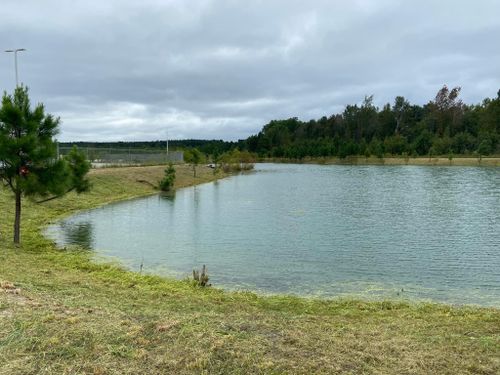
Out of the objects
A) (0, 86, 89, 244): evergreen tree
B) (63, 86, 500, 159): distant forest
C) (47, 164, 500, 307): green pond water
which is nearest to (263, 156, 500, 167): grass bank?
(63, 86, 500, 159): distant forest

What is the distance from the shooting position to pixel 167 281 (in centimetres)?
1509

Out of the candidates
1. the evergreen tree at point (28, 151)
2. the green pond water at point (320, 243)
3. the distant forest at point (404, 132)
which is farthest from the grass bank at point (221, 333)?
the distant forest at point (404, 132)

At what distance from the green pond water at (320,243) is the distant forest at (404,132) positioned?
84.6m

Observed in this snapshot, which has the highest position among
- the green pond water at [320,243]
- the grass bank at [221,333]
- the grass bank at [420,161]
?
the grass bank at [420,161]

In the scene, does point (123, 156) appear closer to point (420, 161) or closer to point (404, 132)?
point (420, 161)

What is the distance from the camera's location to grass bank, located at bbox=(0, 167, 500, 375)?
6.57 m

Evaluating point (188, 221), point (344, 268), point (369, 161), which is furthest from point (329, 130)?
point (344, 268)

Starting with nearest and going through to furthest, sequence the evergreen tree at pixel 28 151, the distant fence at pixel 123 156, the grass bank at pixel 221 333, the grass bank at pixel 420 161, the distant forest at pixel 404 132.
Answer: the grass bank at pixel 221 333 → the evergreen tree at pixel 28 151 → the distant fence at pixel 123 156 → the grass bank at pixel 420 161 → the distant forest at pixel 404 132

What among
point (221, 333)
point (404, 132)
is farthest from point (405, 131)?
point (221, 333)

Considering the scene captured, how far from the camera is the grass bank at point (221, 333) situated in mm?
6574

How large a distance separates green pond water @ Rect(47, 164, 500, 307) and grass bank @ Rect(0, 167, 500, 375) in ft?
9.81

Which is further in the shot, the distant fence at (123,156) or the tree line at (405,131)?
the tree line at (405,131)

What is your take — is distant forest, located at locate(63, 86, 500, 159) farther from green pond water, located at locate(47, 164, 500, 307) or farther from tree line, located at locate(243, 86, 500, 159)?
green pond water, located at locate(47, 164, 500, 307)

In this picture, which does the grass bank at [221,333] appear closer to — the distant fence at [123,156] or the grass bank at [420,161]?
the distant fence at [123,156]
